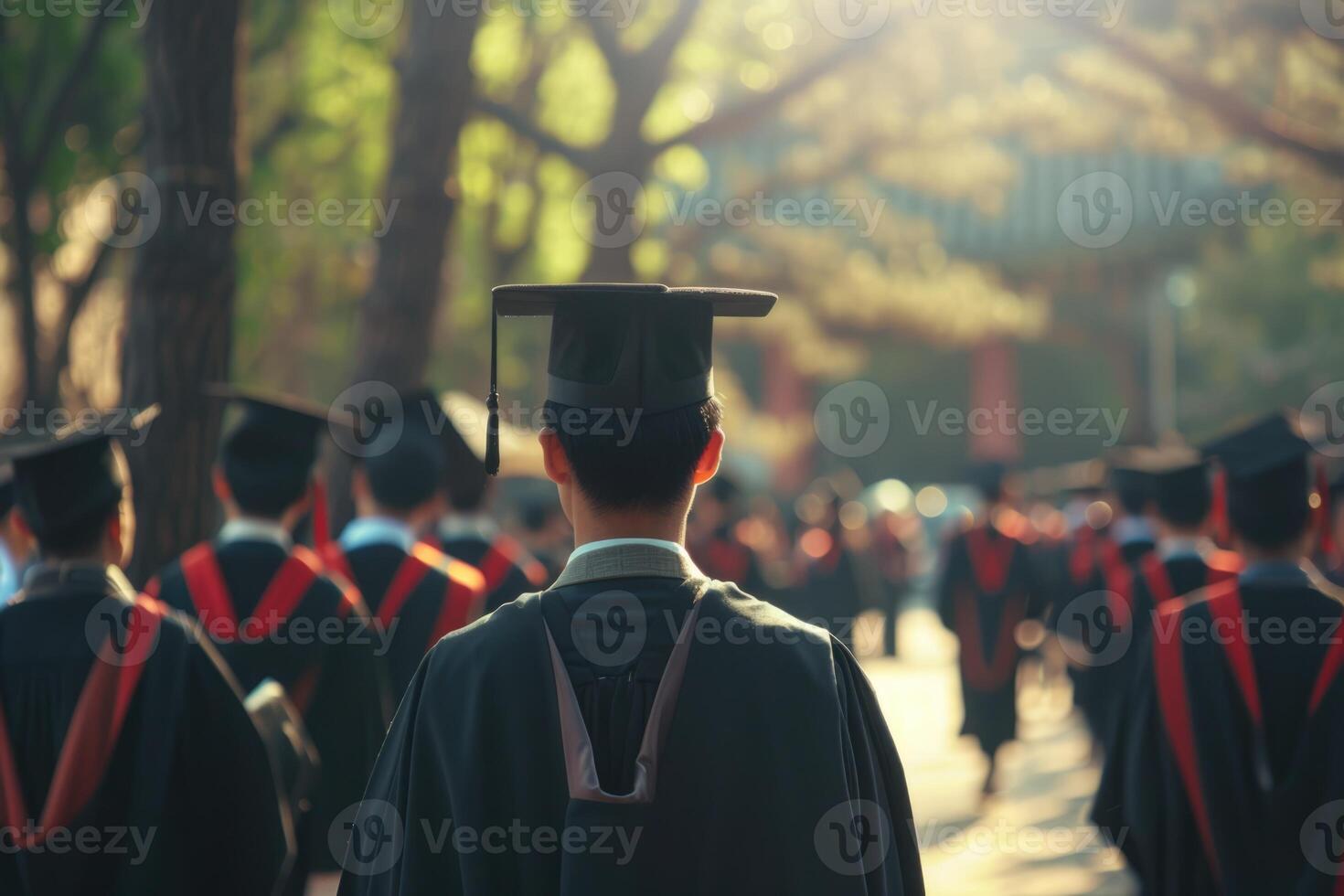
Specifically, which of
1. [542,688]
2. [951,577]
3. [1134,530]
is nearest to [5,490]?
[542,688]

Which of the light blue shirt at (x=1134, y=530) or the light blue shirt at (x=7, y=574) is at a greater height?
the light blue shirt at (x=7, y=574)

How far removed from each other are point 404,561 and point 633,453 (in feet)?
10.4

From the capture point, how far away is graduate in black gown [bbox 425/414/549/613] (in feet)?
20.1

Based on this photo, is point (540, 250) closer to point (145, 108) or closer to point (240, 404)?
point (145, 108)

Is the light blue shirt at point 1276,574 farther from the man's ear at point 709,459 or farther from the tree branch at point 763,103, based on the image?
the tree branch at point 763,103

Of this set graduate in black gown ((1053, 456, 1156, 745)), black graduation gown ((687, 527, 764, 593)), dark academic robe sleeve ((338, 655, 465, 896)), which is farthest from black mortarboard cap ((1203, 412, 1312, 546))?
black graduation gown ((687, 527, 764, 593))

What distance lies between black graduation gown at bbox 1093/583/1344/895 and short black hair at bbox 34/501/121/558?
8.88 ft

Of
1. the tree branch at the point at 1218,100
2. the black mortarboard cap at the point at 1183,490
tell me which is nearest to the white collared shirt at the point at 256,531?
the black mortarboard cap at the point at 1183,490

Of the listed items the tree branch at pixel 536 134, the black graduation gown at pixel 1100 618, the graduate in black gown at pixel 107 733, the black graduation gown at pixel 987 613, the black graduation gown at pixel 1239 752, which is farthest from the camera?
the tree branch at pixel 536 134

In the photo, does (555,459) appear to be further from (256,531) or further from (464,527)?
(464,527)

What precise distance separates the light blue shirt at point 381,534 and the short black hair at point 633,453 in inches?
122

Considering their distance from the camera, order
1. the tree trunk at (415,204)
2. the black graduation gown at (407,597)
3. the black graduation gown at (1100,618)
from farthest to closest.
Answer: the black graduation gown at (1100,618), the tree trunk at (415,204), the black graduation gown at (407,597)

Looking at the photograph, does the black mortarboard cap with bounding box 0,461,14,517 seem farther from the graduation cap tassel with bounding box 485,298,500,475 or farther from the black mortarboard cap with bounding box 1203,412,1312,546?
the black mortarboard cap with bounding box 1203,412,1312,546

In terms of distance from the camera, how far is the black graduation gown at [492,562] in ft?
19.9
